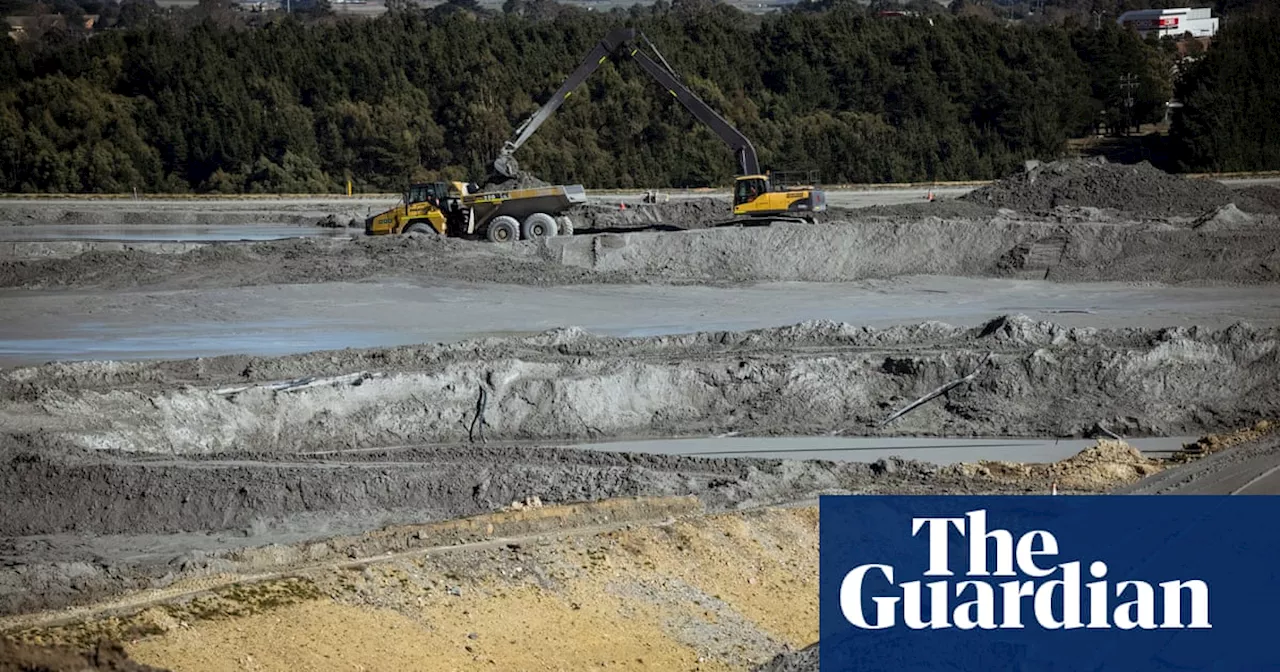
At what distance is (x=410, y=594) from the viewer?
11.3 metres

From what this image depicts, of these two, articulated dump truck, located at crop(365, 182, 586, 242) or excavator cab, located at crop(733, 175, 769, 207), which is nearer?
excavator cab, located at crop(733, 175, 769, 207)

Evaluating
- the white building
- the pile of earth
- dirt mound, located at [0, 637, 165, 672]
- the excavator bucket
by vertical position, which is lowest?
dirt mound, located at [0, 637, 165, 672]

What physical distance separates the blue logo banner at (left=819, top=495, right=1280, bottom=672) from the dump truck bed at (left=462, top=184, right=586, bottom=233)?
18574 mm

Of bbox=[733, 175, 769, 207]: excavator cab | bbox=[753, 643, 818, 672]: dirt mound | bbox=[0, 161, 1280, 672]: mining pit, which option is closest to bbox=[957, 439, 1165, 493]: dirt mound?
bbox=[0, 161, 1280, 672]: mining pit

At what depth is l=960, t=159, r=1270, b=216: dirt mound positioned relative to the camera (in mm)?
33719

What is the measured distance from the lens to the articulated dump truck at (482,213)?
30.0 meters

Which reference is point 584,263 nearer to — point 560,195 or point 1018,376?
point 560,195

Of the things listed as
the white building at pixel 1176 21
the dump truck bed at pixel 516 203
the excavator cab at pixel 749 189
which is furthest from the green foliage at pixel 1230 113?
the white building at pixel 1176 21

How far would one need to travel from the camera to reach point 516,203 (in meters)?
30.1

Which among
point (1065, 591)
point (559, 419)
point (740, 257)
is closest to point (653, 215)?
point (740, 257)

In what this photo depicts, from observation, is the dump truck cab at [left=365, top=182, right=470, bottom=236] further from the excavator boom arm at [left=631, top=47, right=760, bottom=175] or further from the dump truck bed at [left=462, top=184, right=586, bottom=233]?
the excavator boom arm at [left=631, top=47, right=760, bottom=175]

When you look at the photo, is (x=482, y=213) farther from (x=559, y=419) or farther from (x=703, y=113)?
(x=559, y=419)

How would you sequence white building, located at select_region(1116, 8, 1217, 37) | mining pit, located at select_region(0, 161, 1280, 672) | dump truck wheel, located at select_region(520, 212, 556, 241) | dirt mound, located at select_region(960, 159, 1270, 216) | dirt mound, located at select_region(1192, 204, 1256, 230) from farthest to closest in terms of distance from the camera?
white building, located at select_region(1116, 8, 1217, 37)
dirt mound, located at select_region(960, 159, 1270, 216)
dump truck wheel, located at select_region(520, 212, 556, 241)
dirt mound, located at select_region(1192, 204, 1256, 230)
mining pit, located at select_region(0, 161, 1280, 672)

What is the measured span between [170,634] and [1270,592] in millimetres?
8051
